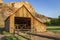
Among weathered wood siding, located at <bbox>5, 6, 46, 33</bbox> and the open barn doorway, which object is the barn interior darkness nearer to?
the open barn doorway

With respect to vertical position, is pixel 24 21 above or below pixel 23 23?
above

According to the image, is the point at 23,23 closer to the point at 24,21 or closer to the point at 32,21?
the point at 24,21

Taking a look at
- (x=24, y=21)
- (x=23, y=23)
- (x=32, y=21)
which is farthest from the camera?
(x=23, y=23)

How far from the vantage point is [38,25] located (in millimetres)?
29906

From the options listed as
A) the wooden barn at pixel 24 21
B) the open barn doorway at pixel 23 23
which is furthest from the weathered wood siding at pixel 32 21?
the open barn doorway at pixel 23 23

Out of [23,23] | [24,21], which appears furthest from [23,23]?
[24,21]

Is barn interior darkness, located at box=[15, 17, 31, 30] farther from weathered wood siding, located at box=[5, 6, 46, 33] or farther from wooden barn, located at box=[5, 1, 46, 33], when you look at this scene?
weathered wood siding, located at box=[5, 6, 46, 33]

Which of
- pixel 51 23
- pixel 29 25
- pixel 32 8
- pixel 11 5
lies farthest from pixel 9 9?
pixel 29 25

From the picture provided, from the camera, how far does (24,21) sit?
3180cm

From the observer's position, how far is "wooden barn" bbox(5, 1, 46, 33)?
1085 inches

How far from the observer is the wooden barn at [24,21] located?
2755 centimetres

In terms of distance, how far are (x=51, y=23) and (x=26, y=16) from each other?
21762 millimetres

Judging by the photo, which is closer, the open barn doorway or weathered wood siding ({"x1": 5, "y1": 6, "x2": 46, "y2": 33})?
weathered wood siding ({"x1": 5, "y1": 6, "x2": 46, "y2": 33})

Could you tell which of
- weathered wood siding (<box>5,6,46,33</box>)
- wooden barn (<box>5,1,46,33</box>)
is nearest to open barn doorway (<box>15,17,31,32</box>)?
wooden barn (<box>5,1,46,33</box>)
